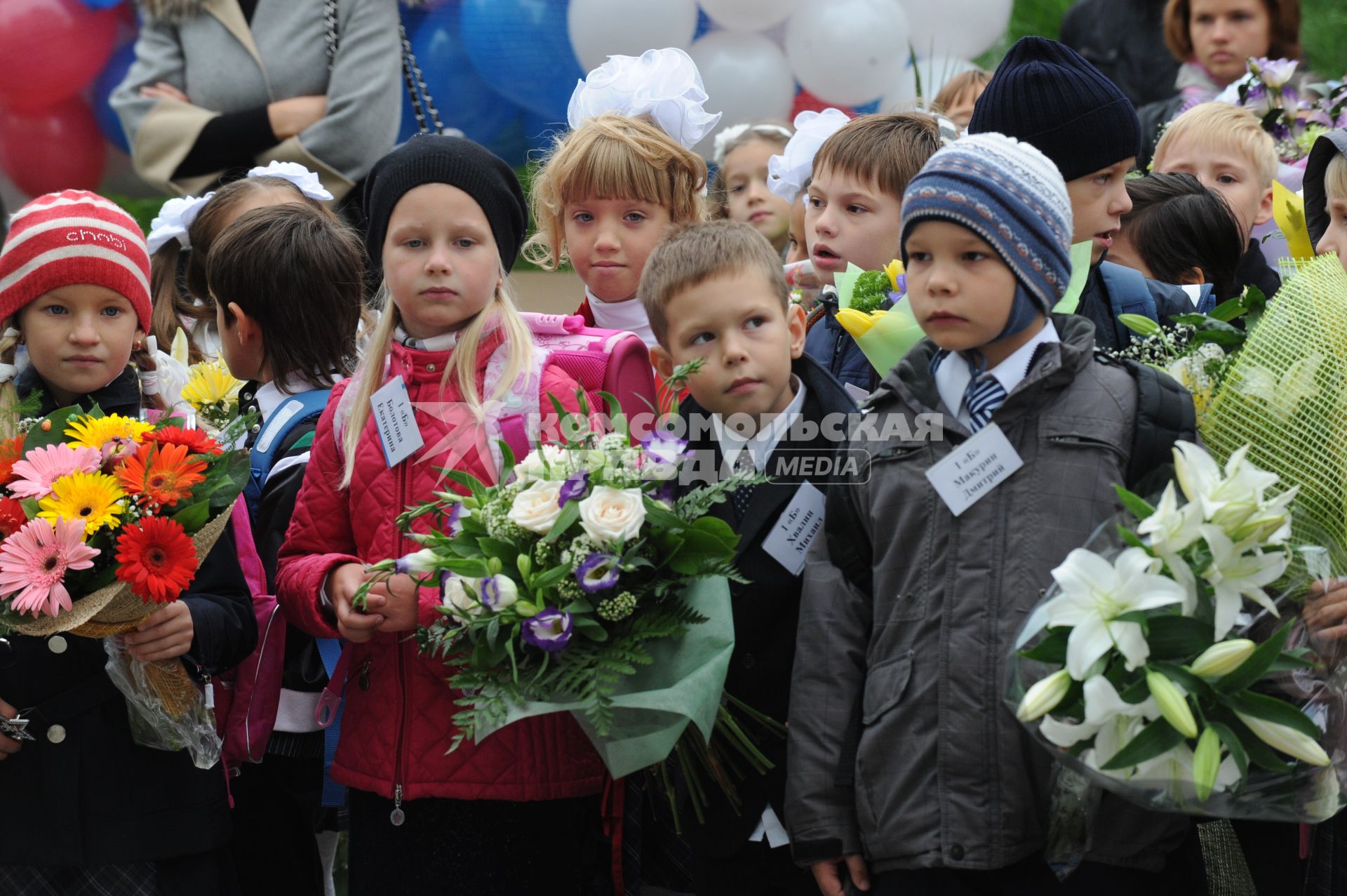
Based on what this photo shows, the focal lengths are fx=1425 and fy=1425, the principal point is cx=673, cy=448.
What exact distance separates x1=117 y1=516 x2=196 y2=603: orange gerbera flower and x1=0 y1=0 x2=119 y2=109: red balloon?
357cm

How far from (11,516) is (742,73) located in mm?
3794

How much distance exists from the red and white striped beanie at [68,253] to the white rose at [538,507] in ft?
4.87

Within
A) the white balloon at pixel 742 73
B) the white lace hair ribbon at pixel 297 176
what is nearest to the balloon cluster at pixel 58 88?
the white lace hair ribbon at pixel 297 176

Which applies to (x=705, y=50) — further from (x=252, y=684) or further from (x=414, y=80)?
(x=252, y=684)

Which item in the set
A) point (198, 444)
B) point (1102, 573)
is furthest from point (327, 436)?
point (1102, 573)

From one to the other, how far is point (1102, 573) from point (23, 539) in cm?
211

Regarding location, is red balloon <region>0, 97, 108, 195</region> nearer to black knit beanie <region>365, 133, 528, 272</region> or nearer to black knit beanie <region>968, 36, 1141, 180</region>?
black knit beanie <region>365, 133, 528, 272</region>

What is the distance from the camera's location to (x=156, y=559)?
9.66 ft

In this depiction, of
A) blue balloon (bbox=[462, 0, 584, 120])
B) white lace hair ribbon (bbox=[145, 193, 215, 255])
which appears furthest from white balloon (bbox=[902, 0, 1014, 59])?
white lace hair ribbon (bbox=[145, 193, 215, 255])

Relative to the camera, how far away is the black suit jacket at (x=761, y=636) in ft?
9.31

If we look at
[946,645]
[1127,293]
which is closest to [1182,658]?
[946,645]

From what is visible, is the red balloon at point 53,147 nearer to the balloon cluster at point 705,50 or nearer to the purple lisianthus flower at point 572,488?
the balloon cluster at point 705,50

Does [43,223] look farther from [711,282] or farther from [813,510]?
[813,510]

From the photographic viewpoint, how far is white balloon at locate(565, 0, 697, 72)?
5.64 metres
